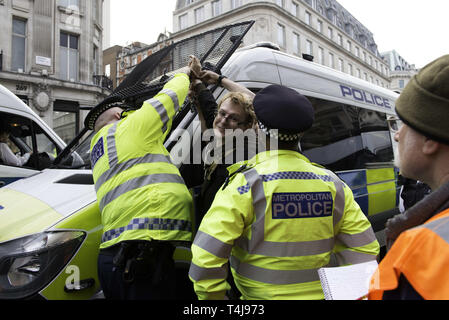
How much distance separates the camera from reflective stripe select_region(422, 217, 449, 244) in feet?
2.30

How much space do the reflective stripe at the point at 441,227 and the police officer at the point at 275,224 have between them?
75cm

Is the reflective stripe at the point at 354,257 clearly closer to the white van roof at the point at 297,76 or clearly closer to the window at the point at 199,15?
the white van roof at the point at 297,76

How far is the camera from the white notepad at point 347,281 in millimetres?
1123

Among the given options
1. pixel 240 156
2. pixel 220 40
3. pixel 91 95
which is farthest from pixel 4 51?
pixel 240 156

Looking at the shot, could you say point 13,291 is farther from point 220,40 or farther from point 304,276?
point 220,40

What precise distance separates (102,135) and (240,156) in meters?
0.88

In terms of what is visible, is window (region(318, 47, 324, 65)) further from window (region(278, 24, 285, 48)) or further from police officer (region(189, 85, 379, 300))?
police officer (region(189, 85, 379, 300))

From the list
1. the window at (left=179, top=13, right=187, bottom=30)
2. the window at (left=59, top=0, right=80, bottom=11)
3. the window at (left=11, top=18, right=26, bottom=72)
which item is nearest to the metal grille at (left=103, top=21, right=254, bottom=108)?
the window at (left=11, top=18, right=26, bottom=72)

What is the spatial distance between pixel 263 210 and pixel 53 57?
62.0 feet

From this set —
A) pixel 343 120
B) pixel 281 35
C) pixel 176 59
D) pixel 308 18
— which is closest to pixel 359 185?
pixel 343 120

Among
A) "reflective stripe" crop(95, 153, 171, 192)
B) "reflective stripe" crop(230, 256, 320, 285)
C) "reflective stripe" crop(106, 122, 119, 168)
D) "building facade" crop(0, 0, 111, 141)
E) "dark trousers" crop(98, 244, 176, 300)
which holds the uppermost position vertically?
"building facade" crop(0, 0, 111, 141)

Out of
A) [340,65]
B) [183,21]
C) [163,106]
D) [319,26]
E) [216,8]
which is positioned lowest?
[163,106]

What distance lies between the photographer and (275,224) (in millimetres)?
1459

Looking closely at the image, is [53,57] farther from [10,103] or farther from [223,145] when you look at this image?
[223,145]
